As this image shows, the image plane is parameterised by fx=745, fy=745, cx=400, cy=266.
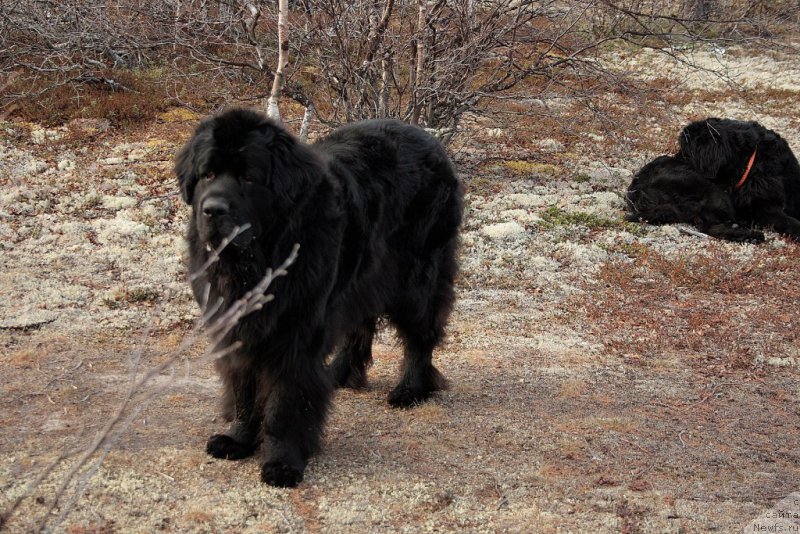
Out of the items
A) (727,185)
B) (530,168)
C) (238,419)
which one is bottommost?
(238,419)

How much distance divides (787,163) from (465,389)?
6832 mm

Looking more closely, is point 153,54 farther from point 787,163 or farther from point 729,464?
point 729,464

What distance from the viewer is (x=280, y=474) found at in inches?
144

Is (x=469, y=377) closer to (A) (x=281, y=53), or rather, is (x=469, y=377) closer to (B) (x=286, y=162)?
(B) (x=286, y=162)

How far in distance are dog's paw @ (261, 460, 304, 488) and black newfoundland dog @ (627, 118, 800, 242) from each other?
7.19m

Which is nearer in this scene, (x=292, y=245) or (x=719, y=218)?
(x=292, y=245)

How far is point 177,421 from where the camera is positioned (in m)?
4.35

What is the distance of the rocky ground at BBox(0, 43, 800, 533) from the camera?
349cm

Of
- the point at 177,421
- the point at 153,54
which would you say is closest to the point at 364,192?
the point at 177,421

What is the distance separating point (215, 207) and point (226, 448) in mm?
1355

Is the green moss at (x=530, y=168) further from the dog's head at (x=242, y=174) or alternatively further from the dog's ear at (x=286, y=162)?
the dog's head at (x=242, y=174)

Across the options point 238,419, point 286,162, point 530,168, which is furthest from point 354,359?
point 530,168

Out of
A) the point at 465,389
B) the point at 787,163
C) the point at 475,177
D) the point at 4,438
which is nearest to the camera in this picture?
the point at 4,438

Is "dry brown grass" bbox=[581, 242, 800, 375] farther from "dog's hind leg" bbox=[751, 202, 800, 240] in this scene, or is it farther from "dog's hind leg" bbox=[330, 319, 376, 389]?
"dog's hind leg" bbox=[330, 319, 376, 389]
